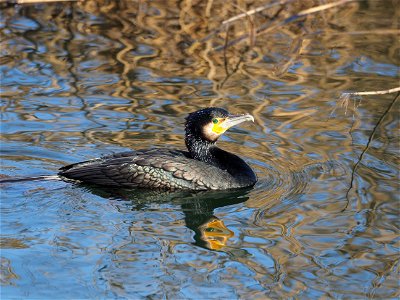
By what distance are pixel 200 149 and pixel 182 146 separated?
2.77 ft

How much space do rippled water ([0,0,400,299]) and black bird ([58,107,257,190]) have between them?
13cm

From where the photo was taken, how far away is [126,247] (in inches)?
282

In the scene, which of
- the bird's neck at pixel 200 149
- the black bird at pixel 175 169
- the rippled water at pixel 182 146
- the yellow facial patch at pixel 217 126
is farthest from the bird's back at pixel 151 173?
the yellow facial patch at pixel 217 126

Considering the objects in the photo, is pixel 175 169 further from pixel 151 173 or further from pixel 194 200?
pixel 194 200

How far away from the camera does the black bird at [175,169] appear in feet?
28.2

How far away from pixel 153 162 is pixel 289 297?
2621 millimetres

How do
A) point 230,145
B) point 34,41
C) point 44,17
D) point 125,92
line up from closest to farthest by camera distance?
point 230,145 < point 125,92 < point 34,41 < point 44,17

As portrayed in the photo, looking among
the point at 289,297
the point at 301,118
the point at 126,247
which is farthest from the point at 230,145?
the point at 289,297

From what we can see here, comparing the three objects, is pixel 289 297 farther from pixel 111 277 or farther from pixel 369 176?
pixel 369 176

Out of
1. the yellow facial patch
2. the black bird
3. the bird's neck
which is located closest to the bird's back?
the black bird

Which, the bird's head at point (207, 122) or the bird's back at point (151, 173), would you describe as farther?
the bird's head at point (207, 122)

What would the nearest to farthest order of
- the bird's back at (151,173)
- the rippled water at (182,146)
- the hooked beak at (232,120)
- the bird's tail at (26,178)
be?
the rippled water at (182,146) < the bird's tail at (26,178) < the bird's back at (151,173) < the hooked beak at (232,120)

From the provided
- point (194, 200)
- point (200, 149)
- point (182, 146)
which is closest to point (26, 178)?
point (194, 200)

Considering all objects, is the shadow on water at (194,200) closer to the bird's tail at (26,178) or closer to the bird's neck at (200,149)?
the bird's tail at (26,178)
